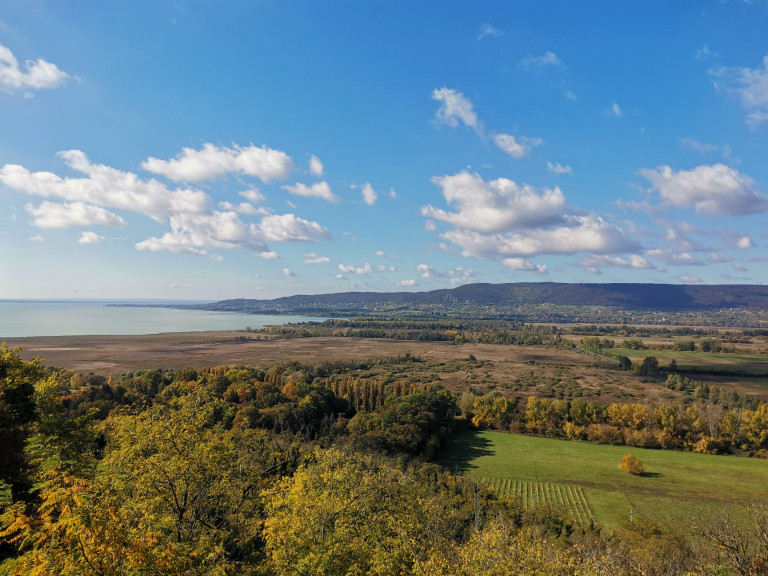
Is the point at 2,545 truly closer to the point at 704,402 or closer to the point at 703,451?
the point at 703,451

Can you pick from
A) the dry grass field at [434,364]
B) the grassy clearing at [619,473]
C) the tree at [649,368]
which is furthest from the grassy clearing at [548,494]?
the tree at [649,368]

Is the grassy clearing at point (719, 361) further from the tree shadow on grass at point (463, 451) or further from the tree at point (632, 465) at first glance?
the tree shadow on grass at point (463, 451)

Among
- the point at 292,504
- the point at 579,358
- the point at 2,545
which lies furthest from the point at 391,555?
the point at 579,358

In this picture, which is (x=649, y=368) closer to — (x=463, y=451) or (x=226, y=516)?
(x=463, y=451)

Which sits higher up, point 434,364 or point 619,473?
point 434,364

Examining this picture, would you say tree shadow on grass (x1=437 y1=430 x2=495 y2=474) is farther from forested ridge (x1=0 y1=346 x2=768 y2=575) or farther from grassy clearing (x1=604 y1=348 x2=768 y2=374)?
grassy clearing (x1=604 y1=348 x2=768 y2=374)

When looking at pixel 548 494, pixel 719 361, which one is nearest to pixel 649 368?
pixel 719 361

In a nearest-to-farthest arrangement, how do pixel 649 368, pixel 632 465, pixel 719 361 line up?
pixel 632 465 → pixel 649 368 → pixel 719 361
